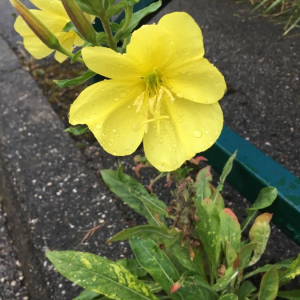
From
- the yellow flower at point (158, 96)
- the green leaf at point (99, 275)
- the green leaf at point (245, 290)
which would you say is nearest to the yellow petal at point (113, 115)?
the yellow flower at point (158, 96)

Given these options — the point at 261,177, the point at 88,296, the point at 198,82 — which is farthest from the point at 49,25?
the point at 88,296

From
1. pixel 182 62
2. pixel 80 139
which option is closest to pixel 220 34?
pixel 80 139

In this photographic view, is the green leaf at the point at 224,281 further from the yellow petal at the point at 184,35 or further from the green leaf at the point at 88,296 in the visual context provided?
the yellow petal at the point at 184,35

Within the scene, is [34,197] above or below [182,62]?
below

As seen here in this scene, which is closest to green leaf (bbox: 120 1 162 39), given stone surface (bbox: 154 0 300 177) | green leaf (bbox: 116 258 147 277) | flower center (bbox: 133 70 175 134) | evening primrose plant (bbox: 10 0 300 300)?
evening primrose plant (bbox: 10 0 300 300)

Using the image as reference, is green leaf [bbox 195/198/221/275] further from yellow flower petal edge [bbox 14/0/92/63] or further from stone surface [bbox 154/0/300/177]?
stone surface [bbox 154/0/300/177]

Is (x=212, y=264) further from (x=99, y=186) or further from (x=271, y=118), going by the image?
(x=271, y=118)
